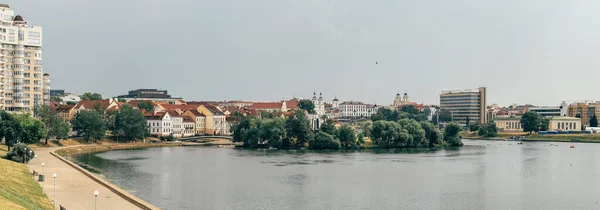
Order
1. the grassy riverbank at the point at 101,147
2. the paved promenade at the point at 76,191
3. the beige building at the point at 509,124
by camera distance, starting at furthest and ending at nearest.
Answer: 1. the beige building at the point at 509,124
2. the grassy riverbank at the point at 101,147
3. the paved promenade at the point at 76,191

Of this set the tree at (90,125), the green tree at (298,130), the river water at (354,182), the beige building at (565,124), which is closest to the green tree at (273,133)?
the green tree at (298,130)

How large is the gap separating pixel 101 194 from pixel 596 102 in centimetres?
15740

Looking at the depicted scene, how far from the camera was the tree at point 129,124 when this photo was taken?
88.8 metres

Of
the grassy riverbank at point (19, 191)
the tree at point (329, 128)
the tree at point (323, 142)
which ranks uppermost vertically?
the tree at point (329, 128)

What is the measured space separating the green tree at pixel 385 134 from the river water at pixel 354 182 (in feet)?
62.1

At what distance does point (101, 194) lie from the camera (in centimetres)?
3366

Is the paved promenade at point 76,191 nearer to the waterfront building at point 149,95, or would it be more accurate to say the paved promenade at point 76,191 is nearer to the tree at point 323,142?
the tree at point 323,142

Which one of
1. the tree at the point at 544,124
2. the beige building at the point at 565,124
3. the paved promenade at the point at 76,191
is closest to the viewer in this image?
the paved promenade at the point at 76,191

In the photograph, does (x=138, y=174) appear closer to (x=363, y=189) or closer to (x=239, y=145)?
(x=363, y=189)

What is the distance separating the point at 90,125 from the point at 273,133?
2427 centimetres

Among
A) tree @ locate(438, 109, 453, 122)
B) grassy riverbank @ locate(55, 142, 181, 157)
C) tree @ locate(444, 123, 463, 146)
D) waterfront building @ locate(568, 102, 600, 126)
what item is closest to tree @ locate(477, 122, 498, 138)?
waterfront building @ locate(568, 102, 600, 126)

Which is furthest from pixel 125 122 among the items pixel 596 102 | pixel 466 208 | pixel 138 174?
pixel 596 102

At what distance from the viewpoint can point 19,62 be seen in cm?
7581

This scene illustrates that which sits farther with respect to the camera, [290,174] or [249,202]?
[290,174]
